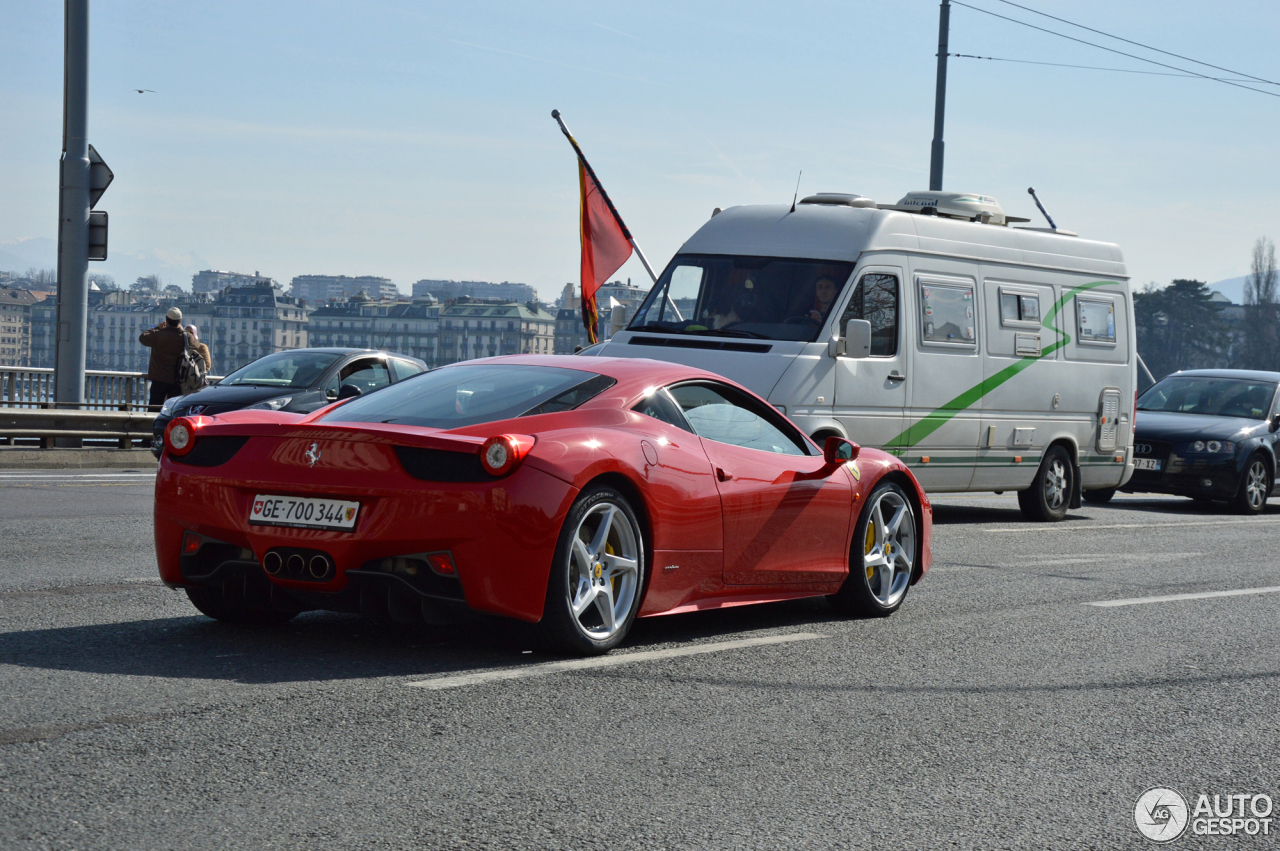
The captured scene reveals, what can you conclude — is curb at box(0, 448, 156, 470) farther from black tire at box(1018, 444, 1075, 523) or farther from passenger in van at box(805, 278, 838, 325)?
black tire at box(1018, 444, 1075, 523)

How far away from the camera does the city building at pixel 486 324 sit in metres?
25.8

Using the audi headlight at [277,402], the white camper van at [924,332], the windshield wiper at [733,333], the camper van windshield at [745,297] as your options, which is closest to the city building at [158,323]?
the audi headlight at [277,402]

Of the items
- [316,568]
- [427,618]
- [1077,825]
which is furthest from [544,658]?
[1077,825]

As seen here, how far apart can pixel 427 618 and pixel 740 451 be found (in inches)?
74.8

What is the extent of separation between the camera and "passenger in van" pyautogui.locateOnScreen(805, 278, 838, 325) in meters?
12.4

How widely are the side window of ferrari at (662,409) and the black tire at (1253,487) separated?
13.0 m

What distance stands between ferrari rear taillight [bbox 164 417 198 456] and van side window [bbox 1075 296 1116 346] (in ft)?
36.4

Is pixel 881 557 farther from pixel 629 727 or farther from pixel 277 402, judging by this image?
pixel 277 402

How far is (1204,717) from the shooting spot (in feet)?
18.4

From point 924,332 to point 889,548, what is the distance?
18.6 ft

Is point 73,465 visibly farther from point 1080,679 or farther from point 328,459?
point 1080,679

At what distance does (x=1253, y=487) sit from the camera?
18094 mm

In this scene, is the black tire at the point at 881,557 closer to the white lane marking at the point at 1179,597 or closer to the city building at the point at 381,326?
the white lane marking at the point at 1179,597

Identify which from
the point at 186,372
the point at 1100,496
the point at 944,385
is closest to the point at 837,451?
the point at 944,385
